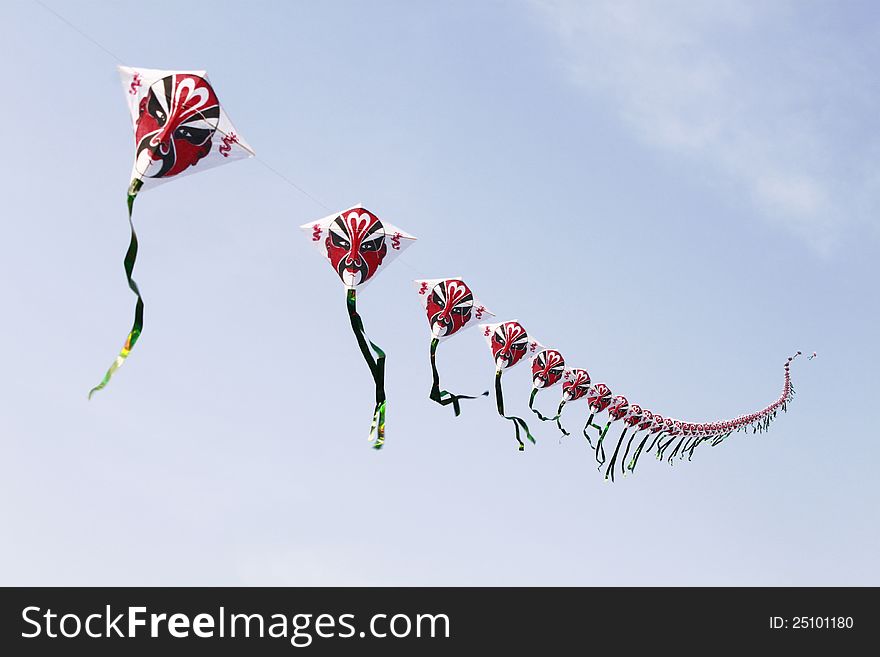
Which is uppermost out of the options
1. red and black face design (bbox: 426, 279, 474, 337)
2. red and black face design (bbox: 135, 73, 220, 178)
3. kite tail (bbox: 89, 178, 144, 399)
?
red and black face design (bbox: 426, 279, 474, 337)

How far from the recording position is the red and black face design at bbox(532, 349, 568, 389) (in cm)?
1777

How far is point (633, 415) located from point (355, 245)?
14.6 meters

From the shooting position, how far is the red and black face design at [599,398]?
815 inches

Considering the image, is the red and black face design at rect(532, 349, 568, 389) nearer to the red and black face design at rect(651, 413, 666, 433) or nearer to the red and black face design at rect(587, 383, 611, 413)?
the red and black face design at rect(587, 383, 611, 413)

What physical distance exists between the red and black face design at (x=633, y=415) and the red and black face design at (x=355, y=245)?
13.8 m

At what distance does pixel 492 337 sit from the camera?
16.4 metres

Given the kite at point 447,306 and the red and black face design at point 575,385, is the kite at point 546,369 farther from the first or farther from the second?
the kite at point 447,306

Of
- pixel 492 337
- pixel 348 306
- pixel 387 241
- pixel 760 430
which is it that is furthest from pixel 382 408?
Answer: pixel 760 430

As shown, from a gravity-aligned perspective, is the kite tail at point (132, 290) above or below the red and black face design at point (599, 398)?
below

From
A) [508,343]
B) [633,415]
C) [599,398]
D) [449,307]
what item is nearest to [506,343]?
[508,343]

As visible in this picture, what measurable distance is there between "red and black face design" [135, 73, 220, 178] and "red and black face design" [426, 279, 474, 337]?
6859 mm

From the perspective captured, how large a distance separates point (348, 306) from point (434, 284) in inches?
159

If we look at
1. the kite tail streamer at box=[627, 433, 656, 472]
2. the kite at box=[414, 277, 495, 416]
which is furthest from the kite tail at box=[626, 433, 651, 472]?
the kite at box=[414, 277, 495, 416]

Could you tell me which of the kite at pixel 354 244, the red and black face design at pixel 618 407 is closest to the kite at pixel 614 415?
the red and black face design at pixel 618 407
